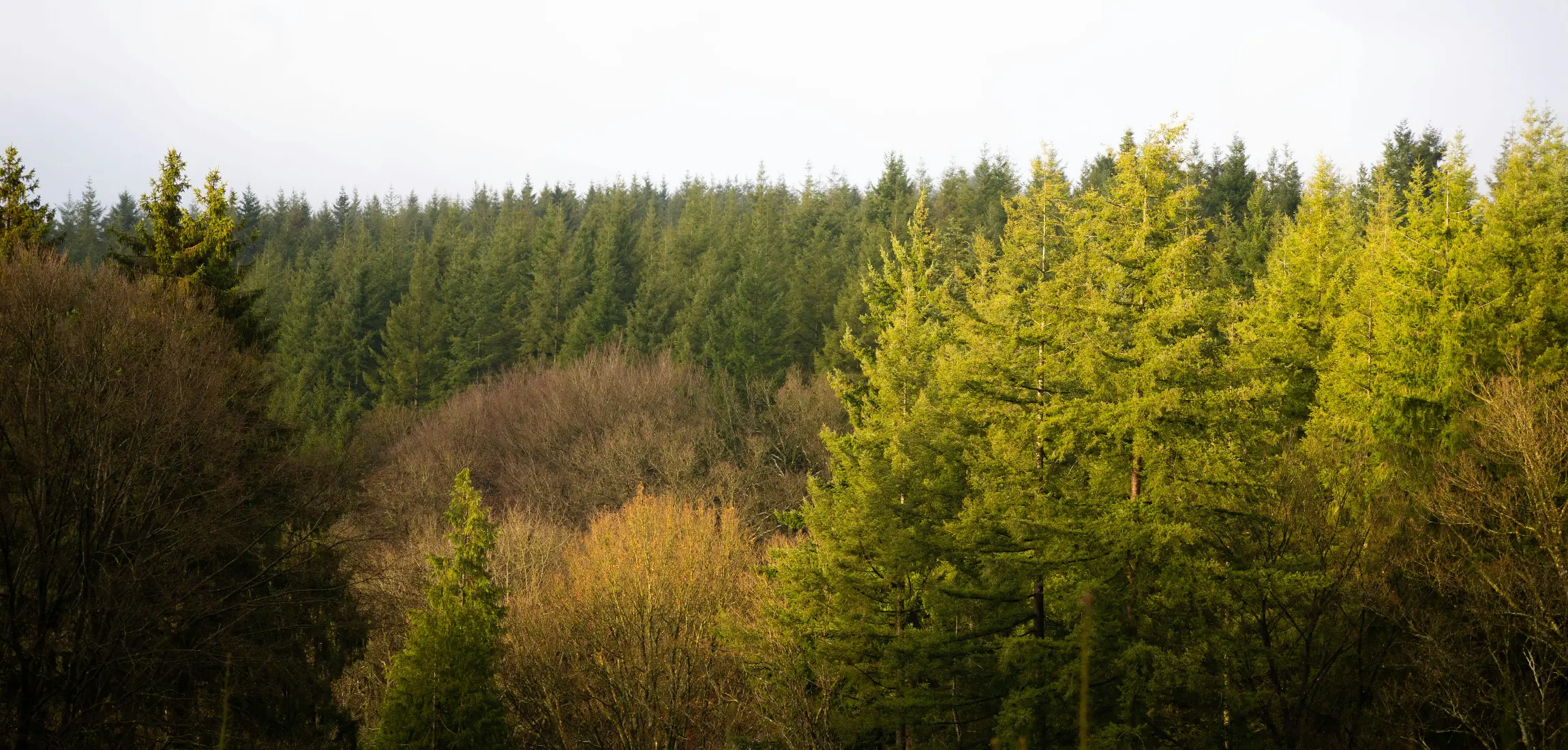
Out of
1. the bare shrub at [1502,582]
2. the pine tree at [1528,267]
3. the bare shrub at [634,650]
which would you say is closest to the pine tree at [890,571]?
the bare shrub at [634,650]

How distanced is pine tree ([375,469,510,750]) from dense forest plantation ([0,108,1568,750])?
8 centimetres

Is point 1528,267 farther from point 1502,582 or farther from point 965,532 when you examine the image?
point 965,532

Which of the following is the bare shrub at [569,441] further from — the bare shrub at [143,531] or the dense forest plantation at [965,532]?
the bare shrub at [143,531]

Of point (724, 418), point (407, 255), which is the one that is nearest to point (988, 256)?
point (724, 418)

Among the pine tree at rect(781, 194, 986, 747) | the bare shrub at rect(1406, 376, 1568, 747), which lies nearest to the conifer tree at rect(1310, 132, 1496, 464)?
the bare shrub at rect(1406, 376, 1568, 747)

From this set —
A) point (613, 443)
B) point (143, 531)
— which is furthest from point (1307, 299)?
point (143, 531)

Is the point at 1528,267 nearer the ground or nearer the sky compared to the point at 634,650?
nearer the sky

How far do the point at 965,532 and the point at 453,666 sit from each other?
9.19 m

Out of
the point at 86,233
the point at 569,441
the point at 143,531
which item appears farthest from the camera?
the point at 86,233

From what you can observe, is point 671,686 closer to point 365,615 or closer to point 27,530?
point 365,615

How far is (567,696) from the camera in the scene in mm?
23469

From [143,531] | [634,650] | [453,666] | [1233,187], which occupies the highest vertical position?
[1233,187]

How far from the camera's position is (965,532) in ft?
52.3

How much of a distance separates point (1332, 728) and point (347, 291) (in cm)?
5628
